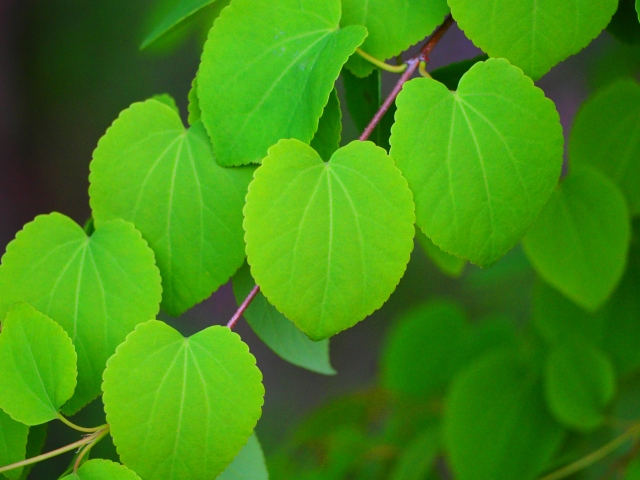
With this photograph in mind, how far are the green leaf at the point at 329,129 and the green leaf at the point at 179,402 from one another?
0.45ft

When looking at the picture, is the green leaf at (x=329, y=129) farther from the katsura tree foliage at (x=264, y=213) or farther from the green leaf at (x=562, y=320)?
the green leaf at (x=562, y=320)

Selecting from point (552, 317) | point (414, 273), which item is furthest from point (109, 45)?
point (552, 317)

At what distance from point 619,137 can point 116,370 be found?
1.44ft

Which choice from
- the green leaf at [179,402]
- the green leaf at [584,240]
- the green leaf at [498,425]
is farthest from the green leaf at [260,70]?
the green leaf at [498,425]

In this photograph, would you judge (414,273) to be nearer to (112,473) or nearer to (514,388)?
(514,388)

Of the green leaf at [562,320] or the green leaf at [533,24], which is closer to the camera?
the green leaf at [533,24]

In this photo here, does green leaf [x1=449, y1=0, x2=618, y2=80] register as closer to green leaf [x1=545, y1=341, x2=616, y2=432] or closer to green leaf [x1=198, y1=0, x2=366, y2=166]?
green leaf [x1=198, y1=0, x2=366, y2=166]

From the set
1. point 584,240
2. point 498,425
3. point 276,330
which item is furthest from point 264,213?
point 498,425

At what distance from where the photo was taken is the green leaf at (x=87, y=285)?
1.21 ft

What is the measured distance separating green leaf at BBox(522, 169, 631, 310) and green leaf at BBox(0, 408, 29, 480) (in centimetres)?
38

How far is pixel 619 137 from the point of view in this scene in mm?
526

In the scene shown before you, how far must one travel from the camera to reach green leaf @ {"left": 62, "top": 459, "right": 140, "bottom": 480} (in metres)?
0.32

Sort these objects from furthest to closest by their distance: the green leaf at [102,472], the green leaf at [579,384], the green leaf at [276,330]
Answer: the green leaf at [579,384] → the green leaf at [276,330] → the green leaf at [102,472]

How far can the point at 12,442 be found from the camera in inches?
14.1
